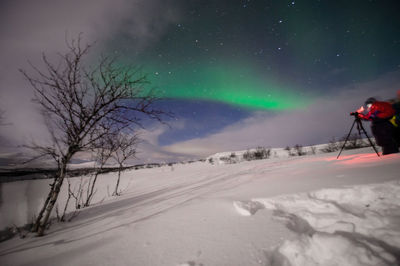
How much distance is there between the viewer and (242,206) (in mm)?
1901

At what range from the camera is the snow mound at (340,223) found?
37.2 inches

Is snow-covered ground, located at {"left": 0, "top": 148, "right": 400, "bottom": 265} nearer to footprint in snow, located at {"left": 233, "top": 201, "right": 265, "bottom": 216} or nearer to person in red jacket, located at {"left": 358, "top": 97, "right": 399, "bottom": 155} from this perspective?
footprint in snow, located at {"left": 233, "top": 201, "right": 265, "bottom": 216}

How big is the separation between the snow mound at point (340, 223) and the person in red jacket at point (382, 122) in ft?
12.7

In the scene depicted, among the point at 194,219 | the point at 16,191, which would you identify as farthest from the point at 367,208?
the point at 16,191

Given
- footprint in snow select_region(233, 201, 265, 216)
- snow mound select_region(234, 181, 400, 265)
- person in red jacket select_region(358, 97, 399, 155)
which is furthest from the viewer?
person in red jacket select_region(358, 97, 399, 155)

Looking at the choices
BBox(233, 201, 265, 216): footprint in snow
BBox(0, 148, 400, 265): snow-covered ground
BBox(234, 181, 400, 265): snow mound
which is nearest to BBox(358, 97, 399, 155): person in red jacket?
BBox(0, 148, 400, 265): snow-covered ground

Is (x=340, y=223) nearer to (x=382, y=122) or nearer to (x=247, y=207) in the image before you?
(x=247, y=207)

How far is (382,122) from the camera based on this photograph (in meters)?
4.30

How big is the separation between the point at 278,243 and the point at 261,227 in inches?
9.9

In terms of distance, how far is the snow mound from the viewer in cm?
94

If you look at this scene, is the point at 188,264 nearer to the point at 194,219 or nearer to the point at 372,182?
the point at 194,219

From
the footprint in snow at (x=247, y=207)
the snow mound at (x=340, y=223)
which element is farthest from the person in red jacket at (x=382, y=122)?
Result: the footprint in snow at (x=247, y=207)

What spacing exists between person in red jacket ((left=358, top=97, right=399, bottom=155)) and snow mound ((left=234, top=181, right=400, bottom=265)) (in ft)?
12.7

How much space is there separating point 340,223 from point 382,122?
18.2 feet
